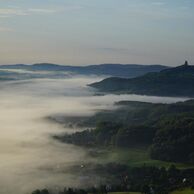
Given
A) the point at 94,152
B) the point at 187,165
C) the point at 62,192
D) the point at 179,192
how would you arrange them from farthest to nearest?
the point at 94,152
the point at 187,165
the point at 62,192
the point at 179,192

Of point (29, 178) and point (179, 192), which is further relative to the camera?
point (29, 178)

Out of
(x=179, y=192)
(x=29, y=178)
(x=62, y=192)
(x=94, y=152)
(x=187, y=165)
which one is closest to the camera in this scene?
(x=179, y=192)

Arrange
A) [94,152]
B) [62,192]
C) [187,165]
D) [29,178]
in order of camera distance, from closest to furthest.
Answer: [62,192] < [29,178] < [187,165] < [94,152]

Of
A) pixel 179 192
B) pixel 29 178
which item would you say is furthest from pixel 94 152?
pixel 179 192

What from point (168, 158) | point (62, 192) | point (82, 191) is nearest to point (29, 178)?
point (62, 192)

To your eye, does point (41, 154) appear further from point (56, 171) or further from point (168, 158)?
point (168, 158)

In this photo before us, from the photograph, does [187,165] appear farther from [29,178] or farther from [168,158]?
[29,178]
